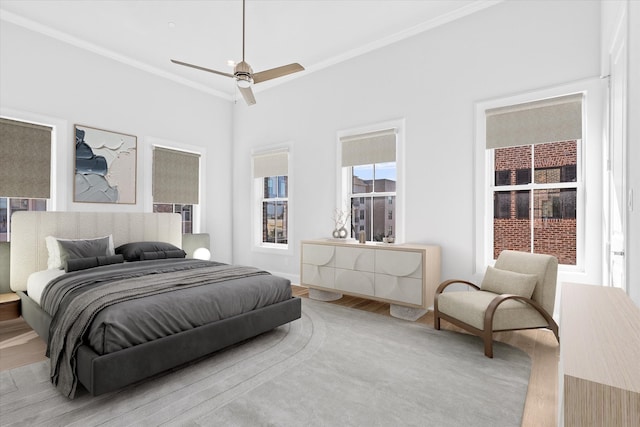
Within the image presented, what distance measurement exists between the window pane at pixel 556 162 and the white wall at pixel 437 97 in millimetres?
622

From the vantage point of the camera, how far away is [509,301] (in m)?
2.86

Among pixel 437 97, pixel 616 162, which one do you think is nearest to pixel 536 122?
pixel 616 162

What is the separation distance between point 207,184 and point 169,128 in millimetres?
1140

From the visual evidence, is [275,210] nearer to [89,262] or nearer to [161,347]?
[89,262]

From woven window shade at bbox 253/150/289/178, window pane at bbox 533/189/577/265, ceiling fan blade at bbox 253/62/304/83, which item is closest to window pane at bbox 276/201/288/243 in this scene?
woven window shade at bbox 253/150/289/178

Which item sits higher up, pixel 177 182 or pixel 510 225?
pixel 177 182

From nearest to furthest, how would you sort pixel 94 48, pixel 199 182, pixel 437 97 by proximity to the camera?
pixel 437 97 → pixel 94 48 → pixel 199 182

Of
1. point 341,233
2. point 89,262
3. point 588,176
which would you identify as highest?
point 588,176

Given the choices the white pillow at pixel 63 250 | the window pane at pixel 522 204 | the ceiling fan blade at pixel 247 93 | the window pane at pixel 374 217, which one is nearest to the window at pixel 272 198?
the window pane at pixel 374 217

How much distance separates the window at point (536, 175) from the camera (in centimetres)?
327

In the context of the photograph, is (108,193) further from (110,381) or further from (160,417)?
(160,417)

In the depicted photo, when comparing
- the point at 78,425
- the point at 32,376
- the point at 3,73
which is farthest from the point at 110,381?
the point at 3,73

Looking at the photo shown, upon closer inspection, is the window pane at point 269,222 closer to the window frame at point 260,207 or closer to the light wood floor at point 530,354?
the window frame at point 260,207

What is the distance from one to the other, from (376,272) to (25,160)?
449 cm
